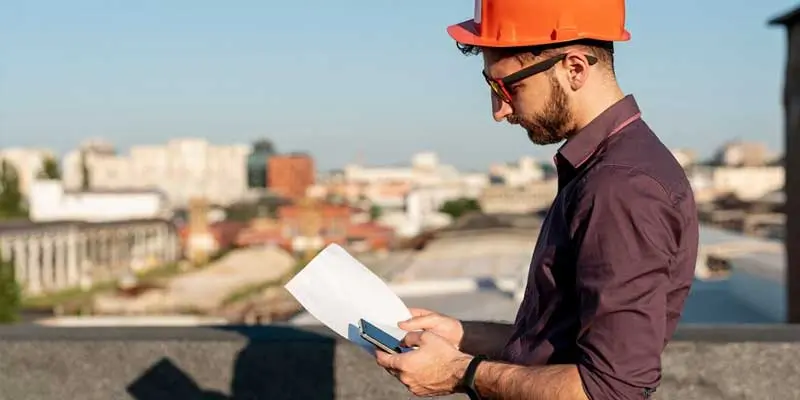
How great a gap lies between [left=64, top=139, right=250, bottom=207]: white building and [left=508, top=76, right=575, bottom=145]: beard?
183469 mm

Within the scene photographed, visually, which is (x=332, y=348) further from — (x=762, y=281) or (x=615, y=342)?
(x=762, y=281)

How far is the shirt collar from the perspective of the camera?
7.14 feet

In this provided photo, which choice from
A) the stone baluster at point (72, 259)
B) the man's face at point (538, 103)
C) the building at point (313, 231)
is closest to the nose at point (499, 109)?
the man's face at point (538, 103)

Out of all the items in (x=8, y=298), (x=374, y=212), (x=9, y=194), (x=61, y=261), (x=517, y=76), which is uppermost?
(x=517, y=76)

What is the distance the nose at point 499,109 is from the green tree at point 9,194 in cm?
11976

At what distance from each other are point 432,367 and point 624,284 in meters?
0.49

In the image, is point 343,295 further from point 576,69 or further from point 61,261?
point 61,261

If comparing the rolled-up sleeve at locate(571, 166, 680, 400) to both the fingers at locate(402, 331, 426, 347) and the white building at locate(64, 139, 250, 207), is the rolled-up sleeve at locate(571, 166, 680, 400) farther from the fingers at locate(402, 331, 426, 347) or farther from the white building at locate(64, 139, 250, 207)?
the white building at locate(64, 139, 250, 207)

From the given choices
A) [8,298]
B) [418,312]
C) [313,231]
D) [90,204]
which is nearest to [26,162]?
[90,204]

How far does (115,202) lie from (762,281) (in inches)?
4678

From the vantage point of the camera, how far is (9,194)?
391 feet

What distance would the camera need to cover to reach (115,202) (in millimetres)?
127812

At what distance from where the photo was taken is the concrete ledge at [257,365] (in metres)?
3.70

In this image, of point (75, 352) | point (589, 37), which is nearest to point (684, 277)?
point (589, 37)
